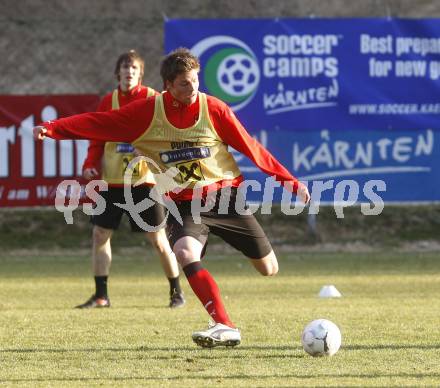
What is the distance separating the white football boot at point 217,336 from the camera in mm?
6594

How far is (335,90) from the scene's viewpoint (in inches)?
572

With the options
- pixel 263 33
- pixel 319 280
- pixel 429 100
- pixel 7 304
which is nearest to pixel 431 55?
pixel 429 100

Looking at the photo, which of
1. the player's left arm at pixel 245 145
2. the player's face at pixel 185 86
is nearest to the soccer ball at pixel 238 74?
the player's left arm at pixel 245 145

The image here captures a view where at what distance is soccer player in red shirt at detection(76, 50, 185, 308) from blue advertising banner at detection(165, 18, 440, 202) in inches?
193

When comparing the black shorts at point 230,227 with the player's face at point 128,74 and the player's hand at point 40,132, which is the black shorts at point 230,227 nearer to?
the player's hand at point 40,132

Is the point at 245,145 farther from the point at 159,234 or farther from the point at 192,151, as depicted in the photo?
the point at 159,234

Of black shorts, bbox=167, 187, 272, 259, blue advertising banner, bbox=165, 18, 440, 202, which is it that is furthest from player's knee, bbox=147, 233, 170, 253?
blue advertising banner, bbox=165, 18, 440, 202

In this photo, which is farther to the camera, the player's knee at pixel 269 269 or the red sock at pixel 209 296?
the player's knee at pixel 269 269

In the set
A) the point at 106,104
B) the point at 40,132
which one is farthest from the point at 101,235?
the point at 40,132

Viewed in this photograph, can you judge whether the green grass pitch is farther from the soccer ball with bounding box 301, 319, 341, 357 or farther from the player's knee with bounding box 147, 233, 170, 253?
the player's knee with bounding box 147, 233, 170, 253

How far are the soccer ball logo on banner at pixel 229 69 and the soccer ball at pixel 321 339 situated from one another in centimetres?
804

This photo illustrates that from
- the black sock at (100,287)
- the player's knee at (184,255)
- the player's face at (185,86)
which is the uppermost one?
the player's face at (185,86)

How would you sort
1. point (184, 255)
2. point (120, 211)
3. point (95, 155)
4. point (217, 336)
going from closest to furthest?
point (217, 336) < point (184, 255) < point (120, 211) < point (95, 155)

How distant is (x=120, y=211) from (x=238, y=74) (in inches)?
209
